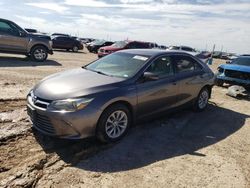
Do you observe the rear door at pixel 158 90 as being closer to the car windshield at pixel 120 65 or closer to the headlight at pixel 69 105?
the car windshield at pixel 120 65

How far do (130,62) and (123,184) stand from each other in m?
2.80

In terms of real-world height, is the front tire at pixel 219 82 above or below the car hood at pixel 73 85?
below

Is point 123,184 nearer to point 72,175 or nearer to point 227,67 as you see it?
point 72,175

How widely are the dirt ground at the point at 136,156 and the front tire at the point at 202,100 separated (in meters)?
0.67

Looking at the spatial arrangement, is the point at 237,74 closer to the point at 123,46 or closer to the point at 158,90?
the point at 158,90

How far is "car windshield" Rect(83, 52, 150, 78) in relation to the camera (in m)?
5.56

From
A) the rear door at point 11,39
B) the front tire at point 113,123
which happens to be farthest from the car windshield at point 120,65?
the rear door at point 11,39

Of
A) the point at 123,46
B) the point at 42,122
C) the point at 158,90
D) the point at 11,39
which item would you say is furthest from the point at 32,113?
the point at 123,46

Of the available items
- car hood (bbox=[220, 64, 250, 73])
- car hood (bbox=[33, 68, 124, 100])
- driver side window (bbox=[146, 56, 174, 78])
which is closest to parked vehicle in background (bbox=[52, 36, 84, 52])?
car hood (bbox=[220, 64, 250, 73])

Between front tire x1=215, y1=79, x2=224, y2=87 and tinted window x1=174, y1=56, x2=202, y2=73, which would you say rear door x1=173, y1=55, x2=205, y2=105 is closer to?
tinted window x1=174, y1=56, x2=202, y2=73

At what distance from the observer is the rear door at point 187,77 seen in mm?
6430

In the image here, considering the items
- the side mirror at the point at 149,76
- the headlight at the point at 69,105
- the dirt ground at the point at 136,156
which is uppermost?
the side mirror at the point at 149,76

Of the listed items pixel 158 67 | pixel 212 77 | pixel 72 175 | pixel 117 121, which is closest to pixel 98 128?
pixel 117 121

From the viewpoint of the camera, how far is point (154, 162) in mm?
4516
